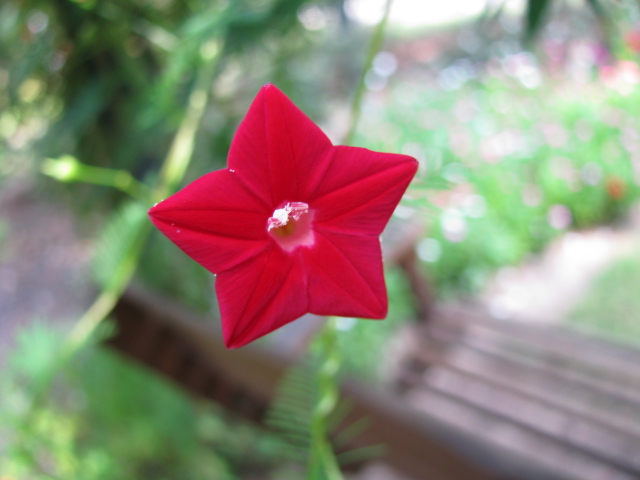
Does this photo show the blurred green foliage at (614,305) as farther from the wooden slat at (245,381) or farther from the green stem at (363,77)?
the green stem at (363,77)

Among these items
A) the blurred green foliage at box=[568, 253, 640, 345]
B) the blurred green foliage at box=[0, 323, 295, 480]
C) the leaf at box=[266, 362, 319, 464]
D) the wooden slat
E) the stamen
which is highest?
the blurred green foliage at box=[568, 253, 640, 345]

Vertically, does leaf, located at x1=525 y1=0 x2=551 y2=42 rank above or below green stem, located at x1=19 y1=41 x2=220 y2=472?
above

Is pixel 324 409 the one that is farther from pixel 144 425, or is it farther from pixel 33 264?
pixel 33 264

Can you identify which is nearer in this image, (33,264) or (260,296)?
(260,296)

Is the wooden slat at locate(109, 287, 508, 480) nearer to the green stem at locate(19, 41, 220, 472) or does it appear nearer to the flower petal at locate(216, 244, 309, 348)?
the green stem at locate(19, 41, 220, 472)

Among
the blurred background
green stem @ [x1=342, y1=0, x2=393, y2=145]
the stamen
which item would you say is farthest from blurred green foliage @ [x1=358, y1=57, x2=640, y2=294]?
the stamen

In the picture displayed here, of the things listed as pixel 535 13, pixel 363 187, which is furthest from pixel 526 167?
pixel 363 187

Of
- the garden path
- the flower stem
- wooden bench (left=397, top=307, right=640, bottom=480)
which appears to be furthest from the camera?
the garden path

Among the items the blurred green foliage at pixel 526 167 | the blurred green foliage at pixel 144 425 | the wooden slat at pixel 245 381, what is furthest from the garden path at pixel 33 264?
the blurred green foliage at pixel 526 167
